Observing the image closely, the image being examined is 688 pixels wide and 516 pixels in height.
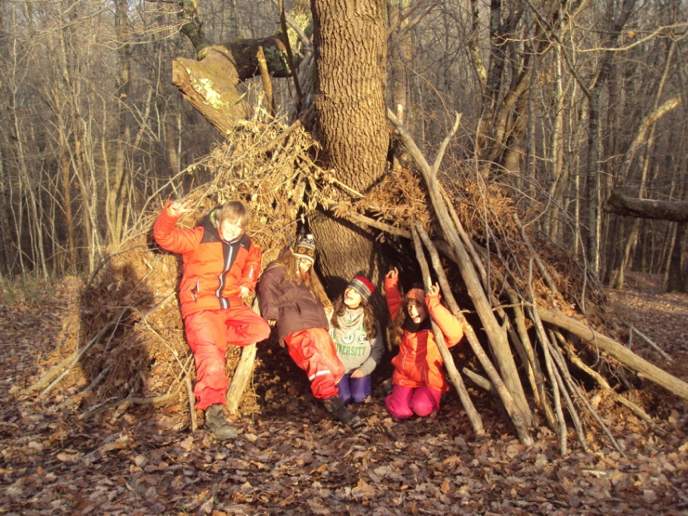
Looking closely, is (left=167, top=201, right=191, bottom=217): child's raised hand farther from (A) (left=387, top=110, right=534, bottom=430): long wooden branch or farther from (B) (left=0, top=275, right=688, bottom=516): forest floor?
(A) (left=387, top=110, right=534, bottom=430): long wooden branch

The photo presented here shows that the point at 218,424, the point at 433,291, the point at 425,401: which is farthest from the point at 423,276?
the point at 218,424

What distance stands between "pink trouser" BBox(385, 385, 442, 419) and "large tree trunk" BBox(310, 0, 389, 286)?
144cm

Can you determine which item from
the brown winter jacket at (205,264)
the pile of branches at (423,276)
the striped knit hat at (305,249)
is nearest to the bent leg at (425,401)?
the pile of branches at (423,276)

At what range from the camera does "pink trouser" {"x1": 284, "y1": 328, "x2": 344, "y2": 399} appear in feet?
15.6

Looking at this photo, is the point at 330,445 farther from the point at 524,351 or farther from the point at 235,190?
the point at 235,190

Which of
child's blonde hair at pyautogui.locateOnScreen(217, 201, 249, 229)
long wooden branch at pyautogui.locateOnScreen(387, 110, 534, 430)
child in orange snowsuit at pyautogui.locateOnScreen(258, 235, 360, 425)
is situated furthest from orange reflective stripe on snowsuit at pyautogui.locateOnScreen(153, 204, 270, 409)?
long wooden branch at pyautogui.locateOnScreen(387, 110, 534, 430)

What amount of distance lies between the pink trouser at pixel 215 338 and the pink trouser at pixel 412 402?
1.41 metres

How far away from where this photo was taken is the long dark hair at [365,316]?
17.6ft

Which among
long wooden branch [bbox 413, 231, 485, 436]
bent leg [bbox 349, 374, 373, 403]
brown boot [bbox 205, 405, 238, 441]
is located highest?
long wooden branch [bbox 413, 231, 485, 436]

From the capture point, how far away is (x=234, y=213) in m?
4.52

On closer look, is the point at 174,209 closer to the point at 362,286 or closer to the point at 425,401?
the point at 362,286

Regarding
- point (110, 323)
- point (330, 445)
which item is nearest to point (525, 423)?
point (330, 445)

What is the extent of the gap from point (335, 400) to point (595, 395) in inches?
90.2

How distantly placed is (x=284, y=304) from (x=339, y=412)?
1167 mm
